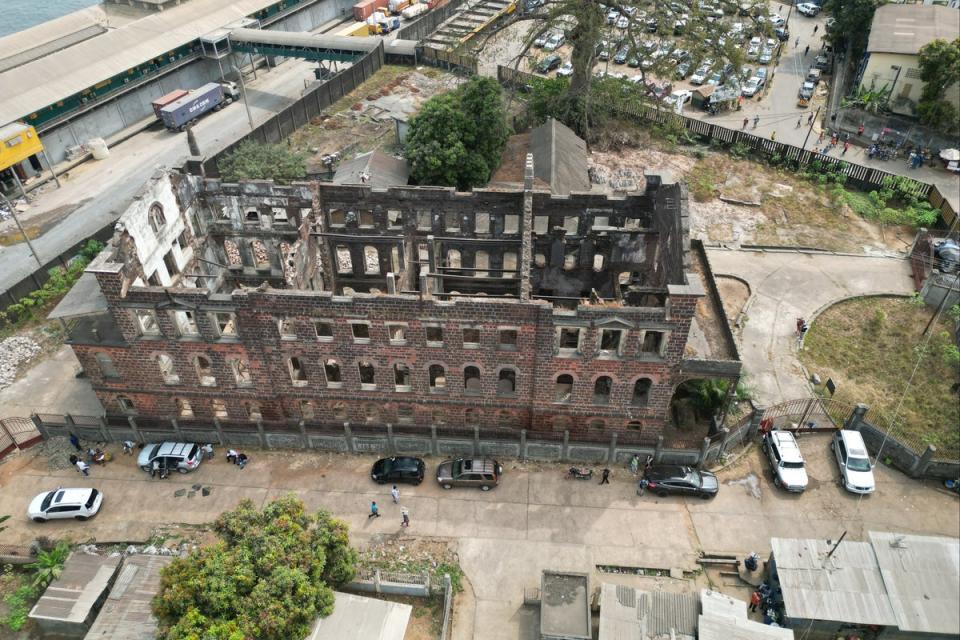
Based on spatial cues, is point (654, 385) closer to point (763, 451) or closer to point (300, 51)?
point (763, 451)

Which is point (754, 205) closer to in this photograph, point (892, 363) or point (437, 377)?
point (892, 363)

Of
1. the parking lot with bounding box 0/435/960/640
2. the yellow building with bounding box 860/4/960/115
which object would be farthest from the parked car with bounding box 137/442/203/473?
the yellow building with bounding box 860/4/960/115

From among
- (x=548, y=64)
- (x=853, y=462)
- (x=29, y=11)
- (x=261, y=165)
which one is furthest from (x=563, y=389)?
(x=29, y=11)

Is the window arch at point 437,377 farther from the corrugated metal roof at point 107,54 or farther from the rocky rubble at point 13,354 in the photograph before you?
the corrugated metal roof at point 107,54

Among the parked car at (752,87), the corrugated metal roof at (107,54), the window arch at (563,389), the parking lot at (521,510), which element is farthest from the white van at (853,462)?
the corrugated metal roof at (107,54)

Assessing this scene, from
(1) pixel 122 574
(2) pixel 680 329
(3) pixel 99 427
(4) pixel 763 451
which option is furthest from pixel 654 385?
(3) pixel 99 427

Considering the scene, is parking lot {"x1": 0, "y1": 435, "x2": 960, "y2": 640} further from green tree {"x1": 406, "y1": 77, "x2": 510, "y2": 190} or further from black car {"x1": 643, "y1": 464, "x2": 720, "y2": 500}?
green tree {"x1": 406, "y1": 77, "x2": 510, "y2": 190}
